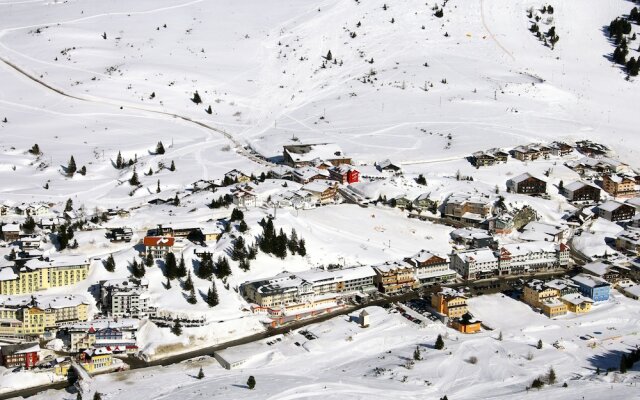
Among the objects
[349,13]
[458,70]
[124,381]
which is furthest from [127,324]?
[349,13]

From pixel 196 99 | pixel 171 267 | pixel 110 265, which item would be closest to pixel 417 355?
pixel 171 267

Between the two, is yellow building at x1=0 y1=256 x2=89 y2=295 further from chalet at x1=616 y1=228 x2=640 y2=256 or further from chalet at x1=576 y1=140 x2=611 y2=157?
chalet at x1=576 y1=140 x2=611 y2=157

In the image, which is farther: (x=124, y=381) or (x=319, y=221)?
(x=319, y=221)

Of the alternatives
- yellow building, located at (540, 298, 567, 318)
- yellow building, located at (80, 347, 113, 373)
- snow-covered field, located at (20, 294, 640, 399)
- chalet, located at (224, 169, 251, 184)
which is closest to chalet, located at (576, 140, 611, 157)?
snow-covered field, located at (20, 294, 640, 399)

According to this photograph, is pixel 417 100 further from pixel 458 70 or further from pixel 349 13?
pixel 349 13

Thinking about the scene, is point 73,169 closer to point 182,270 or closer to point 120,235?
point 120,235

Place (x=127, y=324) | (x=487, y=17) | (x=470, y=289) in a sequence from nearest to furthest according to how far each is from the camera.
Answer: (x=127, y=324) → (x=470, y=289) → (x=487, y=17)
